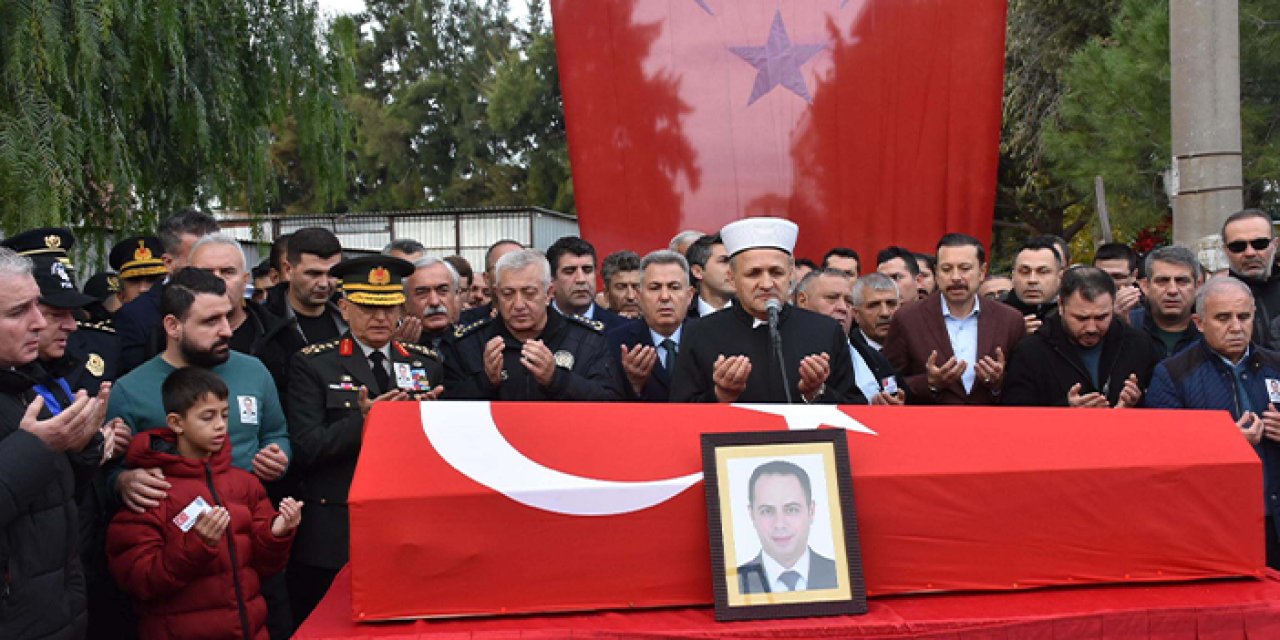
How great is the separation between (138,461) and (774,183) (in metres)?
5.69

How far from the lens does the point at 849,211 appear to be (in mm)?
8562

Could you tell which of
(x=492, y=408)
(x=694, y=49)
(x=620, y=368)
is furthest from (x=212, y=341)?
(x=694, y=49)

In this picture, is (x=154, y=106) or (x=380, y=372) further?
(x=154, y=106)

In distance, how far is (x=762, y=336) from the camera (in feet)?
13.6

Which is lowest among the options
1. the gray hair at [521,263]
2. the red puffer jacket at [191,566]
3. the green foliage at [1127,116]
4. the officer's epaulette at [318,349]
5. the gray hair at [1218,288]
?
the red puffer jacket at [191,566]

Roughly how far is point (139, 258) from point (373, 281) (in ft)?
5.38

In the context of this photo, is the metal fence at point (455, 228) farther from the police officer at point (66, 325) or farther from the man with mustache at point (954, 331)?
the police officer at point (66, 325)

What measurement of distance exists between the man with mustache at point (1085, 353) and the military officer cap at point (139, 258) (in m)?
3.91

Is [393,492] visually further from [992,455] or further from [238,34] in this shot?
[238,34]

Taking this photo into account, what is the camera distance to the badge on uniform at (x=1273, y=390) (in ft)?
14.2

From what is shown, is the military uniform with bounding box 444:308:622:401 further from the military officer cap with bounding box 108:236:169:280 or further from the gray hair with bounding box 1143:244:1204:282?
the gray hair with bounding box 1143:244:1204:282

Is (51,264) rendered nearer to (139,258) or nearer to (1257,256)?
(139,258)

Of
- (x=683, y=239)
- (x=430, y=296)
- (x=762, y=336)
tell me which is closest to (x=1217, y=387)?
(x=762, y=336)

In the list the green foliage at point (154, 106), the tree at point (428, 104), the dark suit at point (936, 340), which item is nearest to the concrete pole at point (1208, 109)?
the dark suit at point (936, 340)
